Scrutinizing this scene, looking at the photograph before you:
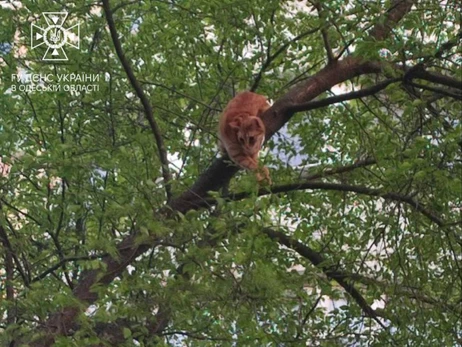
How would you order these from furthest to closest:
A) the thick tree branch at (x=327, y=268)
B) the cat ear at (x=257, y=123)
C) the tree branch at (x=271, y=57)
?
the cat ear at (x=257, y=123) < the tree branch at (x=271, y=57) < the thick tree branch at (x=327, y=268)

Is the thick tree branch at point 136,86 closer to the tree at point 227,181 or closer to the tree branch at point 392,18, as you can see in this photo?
the tree at point 227,181

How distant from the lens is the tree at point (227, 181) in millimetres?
3686

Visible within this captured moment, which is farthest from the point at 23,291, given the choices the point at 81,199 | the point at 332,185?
the point at 332,185

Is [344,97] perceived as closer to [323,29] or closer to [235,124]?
[323,29]

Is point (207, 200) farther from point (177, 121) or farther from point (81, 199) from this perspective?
point (177, 121)

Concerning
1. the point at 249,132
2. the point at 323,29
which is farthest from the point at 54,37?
the point at 323,29

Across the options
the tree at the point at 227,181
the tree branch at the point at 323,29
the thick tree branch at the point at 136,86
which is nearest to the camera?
the tree at the point at 227,181

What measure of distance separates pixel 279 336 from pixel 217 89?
6.25ft

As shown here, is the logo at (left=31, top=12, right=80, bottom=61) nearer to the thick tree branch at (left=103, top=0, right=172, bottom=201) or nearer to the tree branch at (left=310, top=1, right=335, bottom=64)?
the thick tree branch at (left=103, top=0, right=172, bottom=201)

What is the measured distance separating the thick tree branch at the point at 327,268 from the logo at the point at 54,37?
1.76 meters

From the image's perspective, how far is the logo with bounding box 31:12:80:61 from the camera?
5.00 meters

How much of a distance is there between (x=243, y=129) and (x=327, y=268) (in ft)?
3.50

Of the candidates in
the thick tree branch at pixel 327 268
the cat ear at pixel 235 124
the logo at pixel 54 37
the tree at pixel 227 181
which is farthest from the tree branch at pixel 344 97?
the logo at pixel 54 37

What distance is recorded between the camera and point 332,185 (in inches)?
172
